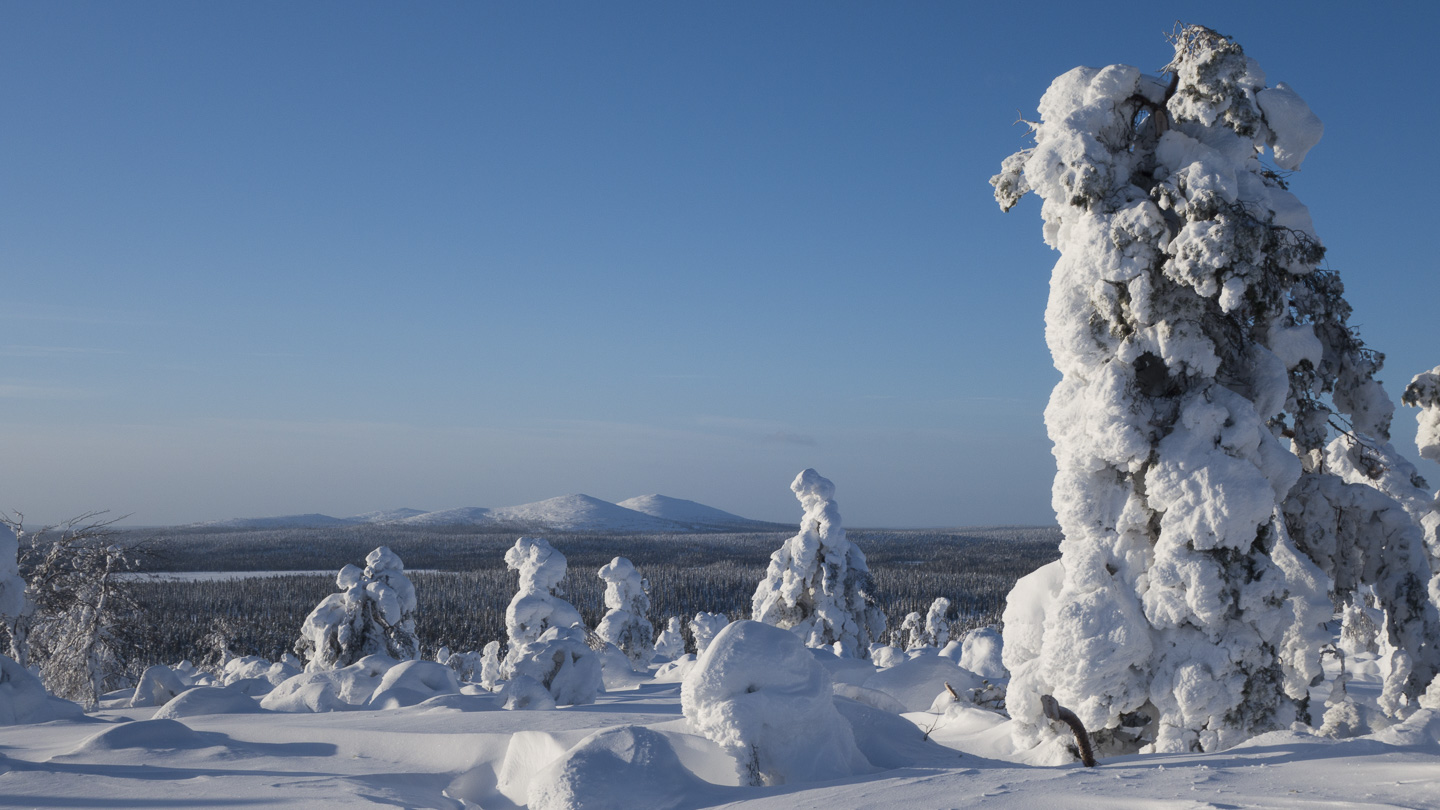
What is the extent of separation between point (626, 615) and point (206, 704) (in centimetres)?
2394

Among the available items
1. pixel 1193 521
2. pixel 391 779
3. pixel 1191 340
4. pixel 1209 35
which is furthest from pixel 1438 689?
pixel 391 779

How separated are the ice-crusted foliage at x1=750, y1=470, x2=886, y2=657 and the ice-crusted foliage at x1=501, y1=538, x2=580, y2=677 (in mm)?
6866

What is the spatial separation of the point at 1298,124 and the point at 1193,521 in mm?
4083

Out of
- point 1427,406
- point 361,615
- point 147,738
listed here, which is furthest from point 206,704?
point 1427,406

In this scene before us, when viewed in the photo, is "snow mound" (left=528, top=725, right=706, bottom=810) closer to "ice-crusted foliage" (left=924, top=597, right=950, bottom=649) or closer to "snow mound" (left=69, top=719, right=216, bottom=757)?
"snow mound" (left=69, top=719, right=216, bottom=757)

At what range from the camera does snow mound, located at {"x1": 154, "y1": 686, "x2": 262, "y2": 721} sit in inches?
508

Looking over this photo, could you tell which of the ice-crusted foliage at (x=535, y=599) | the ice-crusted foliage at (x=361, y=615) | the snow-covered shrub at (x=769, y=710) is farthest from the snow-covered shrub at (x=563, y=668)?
the ice-crusted foliage at (x=361, y=615)

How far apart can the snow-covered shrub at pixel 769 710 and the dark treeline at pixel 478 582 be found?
25.4 meters

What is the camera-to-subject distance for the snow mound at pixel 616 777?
532 cm

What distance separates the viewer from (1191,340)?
8117 mm

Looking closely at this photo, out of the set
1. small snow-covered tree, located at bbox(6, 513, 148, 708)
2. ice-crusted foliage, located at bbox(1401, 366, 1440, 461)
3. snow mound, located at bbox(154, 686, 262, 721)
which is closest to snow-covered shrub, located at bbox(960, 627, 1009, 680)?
ice-crusted foliage, located at bbox(1401, 366, 1440, 461)

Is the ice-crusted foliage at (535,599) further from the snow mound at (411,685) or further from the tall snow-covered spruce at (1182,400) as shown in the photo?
the tall snow-covered spruce at (1182,400)

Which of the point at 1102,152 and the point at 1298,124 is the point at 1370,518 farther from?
the point at 1102,152

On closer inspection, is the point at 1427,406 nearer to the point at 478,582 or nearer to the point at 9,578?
the point at 9,578
